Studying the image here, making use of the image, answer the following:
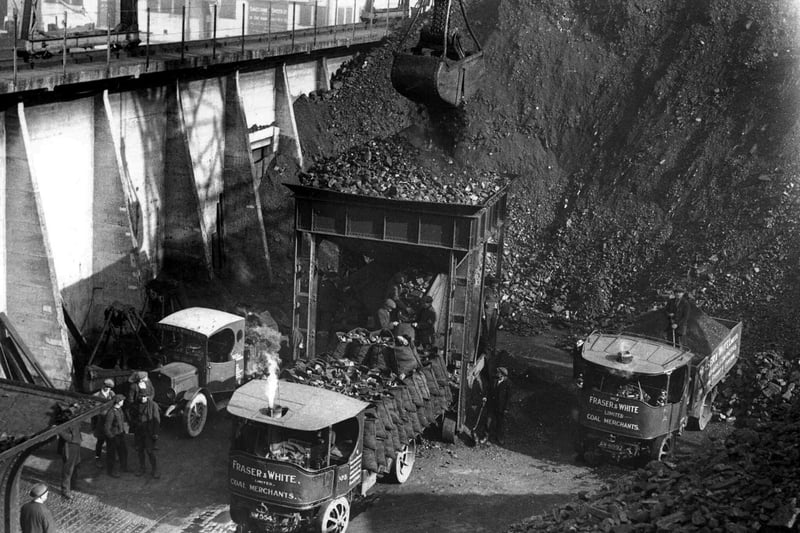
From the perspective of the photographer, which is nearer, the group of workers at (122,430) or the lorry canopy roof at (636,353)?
the group of workers at (122,430)

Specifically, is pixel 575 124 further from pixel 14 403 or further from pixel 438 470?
pixel 14 403

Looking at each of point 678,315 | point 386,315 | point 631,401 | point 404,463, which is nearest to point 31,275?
point 386,315

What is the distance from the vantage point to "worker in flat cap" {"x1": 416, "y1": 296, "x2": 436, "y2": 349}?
14.9 meters

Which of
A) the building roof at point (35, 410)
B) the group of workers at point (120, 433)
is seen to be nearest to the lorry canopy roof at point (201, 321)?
the group of workers at point (120, 433)

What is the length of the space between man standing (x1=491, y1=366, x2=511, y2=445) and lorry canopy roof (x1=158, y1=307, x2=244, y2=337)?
4542mm

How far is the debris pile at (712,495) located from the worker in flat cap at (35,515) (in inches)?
195

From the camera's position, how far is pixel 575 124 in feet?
83.0

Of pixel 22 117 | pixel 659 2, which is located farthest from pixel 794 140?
pixel 22 117

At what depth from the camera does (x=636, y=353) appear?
1431cm

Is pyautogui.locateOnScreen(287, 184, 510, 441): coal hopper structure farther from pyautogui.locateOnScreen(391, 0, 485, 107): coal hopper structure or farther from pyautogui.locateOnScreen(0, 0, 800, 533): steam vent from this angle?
pyautogui.locateOnScreen(391, 0, 485, 107): coal hopper structure

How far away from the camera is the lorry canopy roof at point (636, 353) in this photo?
13.8 m

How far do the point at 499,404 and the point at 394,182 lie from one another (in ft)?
13.8

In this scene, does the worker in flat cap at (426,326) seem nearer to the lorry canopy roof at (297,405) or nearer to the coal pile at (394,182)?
the coal pile at (394,182)

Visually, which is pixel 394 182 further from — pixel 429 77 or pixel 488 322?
pixel 488 322
